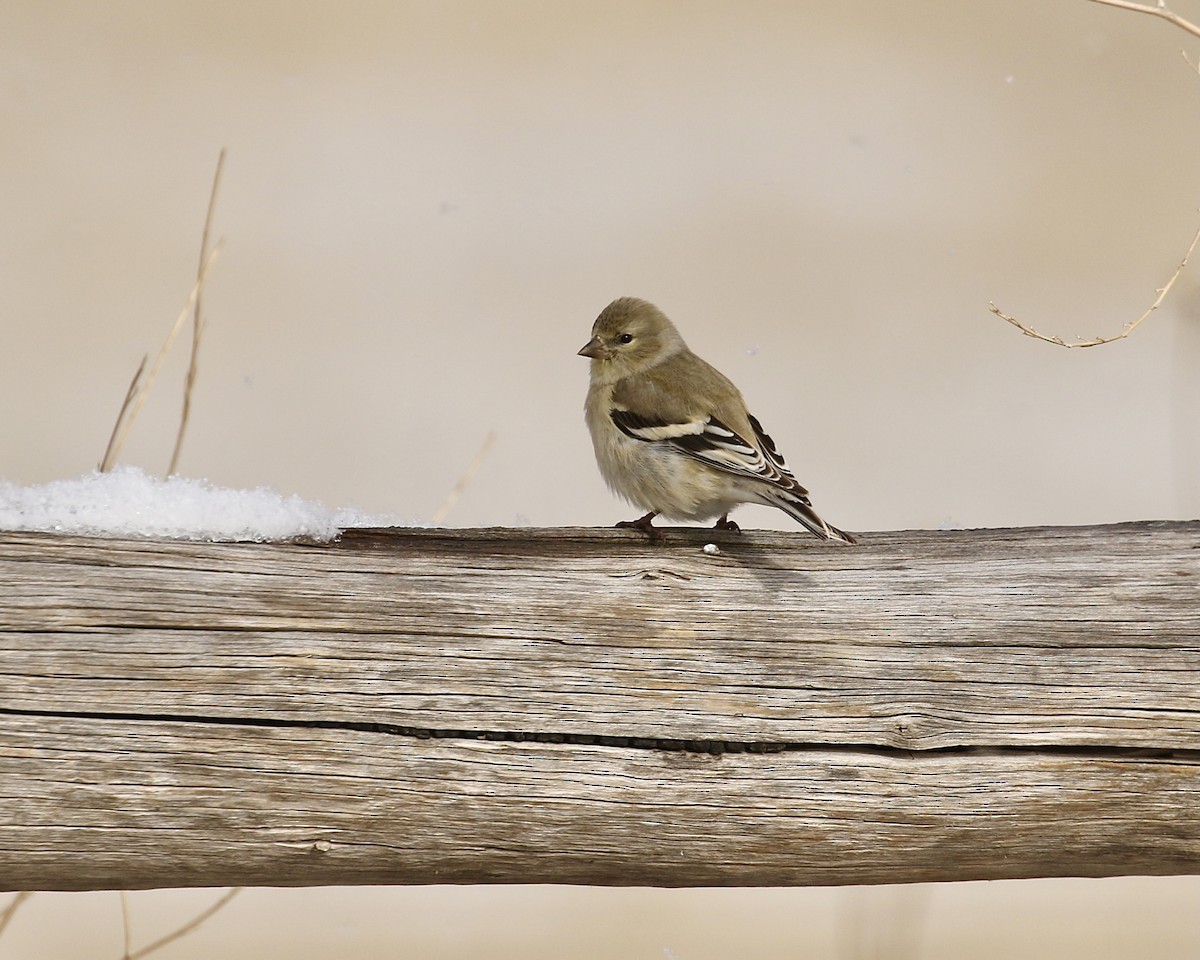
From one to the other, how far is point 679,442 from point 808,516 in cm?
61

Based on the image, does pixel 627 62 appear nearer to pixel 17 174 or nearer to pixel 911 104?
pixel 911 104

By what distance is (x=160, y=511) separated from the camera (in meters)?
2.15

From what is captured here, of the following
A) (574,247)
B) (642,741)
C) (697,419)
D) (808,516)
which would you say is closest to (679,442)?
(697,419)

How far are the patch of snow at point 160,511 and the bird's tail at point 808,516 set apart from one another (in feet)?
2.78

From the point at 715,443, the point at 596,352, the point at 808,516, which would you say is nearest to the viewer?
the point at 808,516

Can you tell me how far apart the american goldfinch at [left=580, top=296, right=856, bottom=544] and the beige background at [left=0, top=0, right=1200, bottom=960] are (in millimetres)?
3059

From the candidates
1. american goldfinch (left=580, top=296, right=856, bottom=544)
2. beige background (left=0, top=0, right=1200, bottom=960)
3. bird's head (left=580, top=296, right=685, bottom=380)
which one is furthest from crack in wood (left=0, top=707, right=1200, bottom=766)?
beige background (left=0, top=0, right=1200, bottom=960)

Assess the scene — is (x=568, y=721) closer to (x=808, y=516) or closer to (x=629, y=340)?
(x=808, y=516)

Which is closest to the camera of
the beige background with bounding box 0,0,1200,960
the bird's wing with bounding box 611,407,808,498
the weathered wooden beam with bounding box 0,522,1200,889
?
the weathered wooden beam with bounding box 0,522,1200,889

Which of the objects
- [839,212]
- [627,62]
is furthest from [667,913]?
[627,62]

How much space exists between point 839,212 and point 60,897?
246 inches

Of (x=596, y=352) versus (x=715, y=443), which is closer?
(x=715, y=443)

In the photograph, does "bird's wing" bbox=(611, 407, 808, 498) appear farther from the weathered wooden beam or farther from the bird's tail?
the weathered wooden beam

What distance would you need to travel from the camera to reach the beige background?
7027 millimetres
